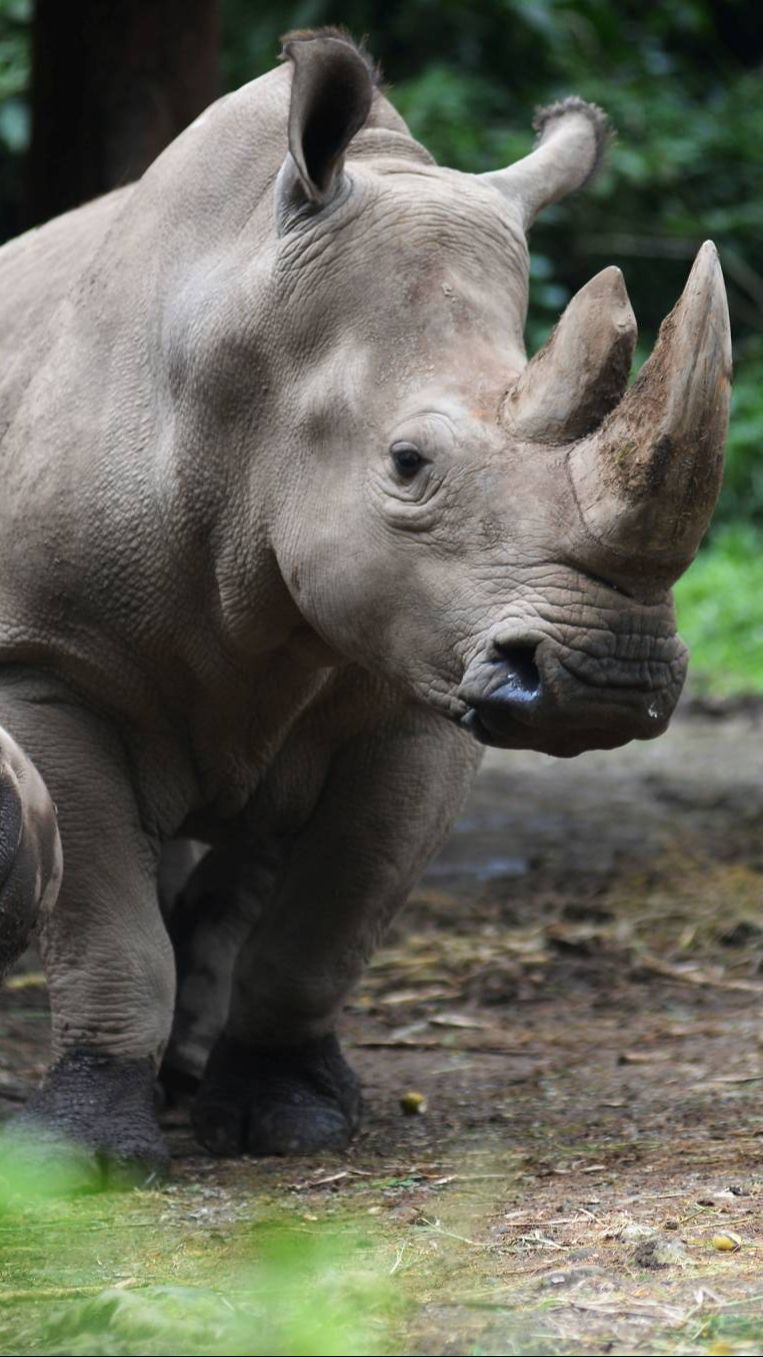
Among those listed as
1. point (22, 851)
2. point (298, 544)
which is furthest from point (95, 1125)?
point (298, 544)

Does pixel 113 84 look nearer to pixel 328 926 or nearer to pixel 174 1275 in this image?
pixel 328 926

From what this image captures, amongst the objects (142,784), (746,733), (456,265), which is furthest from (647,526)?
(746,733)

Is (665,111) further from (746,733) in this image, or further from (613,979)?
(613,979)

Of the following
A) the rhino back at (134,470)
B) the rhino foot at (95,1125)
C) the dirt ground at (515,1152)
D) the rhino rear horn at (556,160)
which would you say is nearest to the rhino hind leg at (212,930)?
the dirt ground at (515,1152)

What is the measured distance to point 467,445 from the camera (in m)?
4.36

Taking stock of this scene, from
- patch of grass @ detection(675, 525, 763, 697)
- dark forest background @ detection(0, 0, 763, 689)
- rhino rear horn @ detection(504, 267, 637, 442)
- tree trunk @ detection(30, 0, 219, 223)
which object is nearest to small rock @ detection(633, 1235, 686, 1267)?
rhino rear horn @ detection(504, 267, 637, 442)

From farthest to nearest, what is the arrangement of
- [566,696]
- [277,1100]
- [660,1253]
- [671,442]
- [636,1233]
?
[277,1100] → [566,696] → [671,442] → [636,1233] → [660,1253]

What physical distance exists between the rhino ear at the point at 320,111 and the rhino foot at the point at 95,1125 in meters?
1.77

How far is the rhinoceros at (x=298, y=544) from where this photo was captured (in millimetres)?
4176

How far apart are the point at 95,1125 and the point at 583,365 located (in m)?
1.85

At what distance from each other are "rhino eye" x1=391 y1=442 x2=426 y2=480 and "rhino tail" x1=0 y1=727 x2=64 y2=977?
86 centimetres

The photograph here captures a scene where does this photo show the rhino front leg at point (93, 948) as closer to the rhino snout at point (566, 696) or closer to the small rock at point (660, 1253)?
the rhino snout at point (566, 696)

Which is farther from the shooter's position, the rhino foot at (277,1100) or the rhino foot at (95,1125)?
the rhino foot at (277,1100)

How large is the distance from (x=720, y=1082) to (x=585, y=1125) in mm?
540
